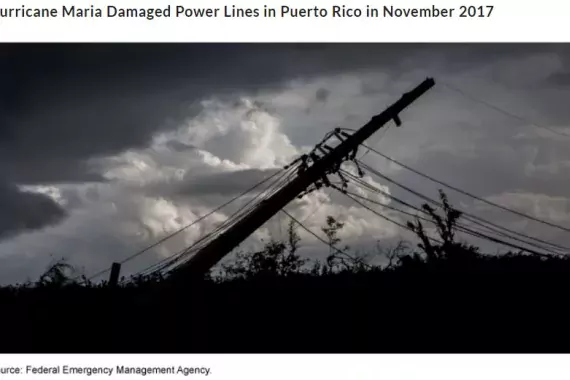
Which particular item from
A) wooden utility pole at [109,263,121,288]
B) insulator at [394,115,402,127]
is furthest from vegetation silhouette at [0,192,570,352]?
insulator at [394,115,402,127]

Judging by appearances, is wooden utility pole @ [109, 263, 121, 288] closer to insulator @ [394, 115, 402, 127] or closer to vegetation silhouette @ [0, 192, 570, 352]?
vegetation silhouette @ [0, 192, 570, 352]

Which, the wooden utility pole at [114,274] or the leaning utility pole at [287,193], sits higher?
the leaning utility pole at [287,193]
